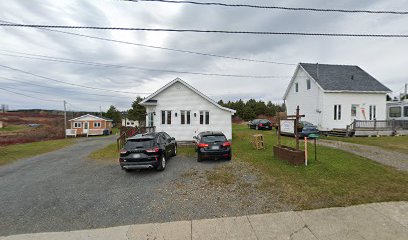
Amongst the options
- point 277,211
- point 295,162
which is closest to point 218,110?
point 295,162

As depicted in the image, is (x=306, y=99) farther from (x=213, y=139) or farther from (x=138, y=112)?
(x=138, y=112)

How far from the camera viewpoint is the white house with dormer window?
16812 mm

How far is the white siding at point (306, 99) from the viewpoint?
21.5 m

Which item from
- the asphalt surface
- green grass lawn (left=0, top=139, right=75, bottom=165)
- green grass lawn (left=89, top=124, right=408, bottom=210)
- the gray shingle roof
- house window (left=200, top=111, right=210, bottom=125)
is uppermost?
the gray shingle roof

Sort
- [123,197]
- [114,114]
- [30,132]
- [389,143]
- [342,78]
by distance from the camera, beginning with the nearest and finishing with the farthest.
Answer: [123,197], [389,143], [342,78], [30,132], [114,114]

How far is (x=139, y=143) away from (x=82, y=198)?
2.94m

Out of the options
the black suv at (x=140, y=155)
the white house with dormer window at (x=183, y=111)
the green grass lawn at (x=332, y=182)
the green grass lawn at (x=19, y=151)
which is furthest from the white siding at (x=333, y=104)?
the green grass lawn at (x=19, y=151)

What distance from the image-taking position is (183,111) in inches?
667

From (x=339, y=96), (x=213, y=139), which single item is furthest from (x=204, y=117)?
(x=339, y=96)

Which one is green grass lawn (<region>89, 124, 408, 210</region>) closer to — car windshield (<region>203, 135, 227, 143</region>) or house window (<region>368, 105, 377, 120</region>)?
car windshield (<region>203, 135, 227, 143</region>)

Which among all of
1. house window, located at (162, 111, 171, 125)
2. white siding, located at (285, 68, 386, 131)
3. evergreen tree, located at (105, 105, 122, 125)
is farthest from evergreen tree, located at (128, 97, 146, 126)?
white siding, located at (285, 68, 386, 131)

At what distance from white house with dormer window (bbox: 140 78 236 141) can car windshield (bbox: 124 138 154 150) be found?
8.22 meters

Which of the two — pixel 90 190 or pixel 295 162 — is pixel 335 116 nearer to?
pixel 295 162

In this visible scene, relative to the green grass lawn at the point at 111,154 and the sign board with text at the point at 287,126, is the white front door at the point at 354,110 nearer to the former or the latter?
the sign board with text at the point at 287,126
